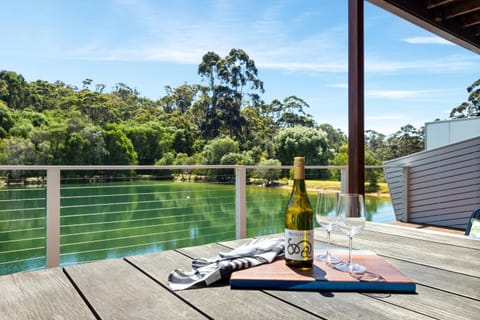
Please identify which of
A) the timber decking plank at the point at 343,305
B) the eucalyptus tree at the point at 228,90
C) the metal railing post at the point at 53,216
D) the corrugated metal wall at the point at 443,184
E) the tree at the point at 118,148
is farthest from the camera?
the eucalyptus tree at the point at 228,90

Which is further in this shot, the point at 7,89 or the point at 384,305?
the point at 7,89

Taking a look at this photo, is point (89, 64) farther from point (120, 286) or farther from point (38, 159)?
point (120, 286)

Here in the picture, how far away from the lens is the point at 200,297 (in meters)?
0.67

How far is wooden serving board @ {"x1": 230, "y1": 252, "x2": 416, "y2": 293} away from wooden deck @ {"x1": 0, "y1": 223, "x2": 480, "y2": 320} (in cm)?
2

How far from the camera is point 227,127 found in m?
21.6

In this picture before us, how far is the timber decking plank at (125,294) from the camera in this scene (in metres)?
0.61

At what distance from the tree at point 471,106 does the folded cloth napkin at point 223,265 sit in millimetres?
15947

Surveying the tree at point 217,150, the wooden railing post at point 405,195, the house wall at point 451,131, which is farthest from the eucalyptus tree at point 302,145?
the wooden railing post at point 405,195

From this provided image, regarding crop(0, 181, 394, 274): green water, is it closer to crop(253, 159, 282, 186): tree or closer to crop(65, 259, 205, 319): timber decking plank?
crop(253, 159, 282, 186): tree

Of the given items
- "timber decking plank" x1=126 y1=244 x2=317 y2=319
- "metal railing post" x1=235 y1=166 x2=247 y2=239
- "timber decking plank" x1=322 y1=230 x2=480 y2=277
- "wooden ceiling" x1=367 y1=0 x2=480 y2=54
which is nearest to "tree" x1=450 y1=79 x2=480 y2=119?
"wooden ceiling" x1=367 y1=0 x2=480 y2=54

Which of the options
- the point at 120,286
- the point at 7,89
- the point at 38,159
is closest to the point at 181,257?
the point at 120,286

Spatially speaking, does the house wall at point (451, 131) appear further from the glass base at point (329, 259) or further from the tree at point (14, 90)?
the tree at point (14, 90)

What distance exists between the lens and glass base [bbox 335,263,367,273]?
2.52ft

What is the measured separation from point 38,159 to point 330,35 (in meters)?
17.9
